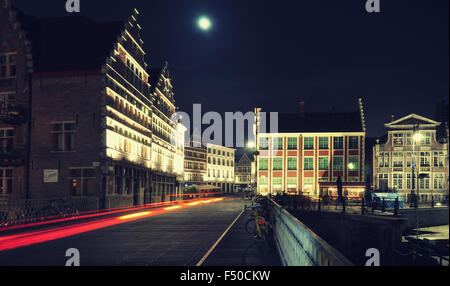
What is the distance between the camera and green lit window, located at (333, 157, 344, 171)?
210 feet

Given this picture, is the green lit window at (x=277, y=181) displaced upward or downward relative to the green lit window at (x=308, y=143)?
downward

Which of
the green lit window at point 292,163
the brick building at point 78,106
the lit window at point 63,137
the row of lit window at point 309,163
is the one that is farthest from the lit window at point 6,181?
the green lit window at point 292,163

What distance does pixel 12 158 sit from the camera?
3378cm

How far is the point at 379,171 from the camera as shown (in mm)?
64000

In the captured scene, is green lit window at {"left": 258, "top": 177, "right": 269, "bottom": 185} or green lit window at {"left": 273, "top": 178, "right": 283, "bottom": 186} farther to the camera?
green lit window at {"left": 258, "top": 177, "right": 269, "bottom": 185}

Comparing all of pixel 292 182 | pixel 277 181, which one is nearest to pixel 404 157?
pixel 292 182

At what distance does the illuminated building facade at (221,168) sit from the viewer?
376 ft

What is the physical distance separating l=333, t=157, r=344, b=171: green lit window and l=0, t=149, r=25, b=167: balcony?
43.5m

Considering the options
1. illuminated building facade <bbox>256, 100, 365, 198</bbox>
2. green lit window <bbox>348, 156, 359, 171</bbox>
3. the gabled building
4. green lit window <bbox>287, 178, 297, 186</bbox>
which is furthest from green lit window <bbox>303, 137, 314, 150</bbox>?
the gabled building

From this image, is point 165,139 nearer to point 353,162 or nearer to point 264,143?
point 264,143

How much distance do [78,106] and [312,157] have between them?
1536 inches

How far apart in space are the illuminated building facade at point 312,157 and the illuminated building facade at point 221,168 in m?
48.1

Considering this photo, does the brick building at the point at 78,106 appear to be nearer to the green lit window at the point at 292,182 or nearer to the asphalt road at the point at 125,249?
the asphalt road at the point at 125,249

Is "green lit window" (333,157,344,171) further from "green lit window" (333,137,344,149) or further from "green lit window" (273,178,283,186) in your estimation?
"green lit window" (273,178,283,186)
